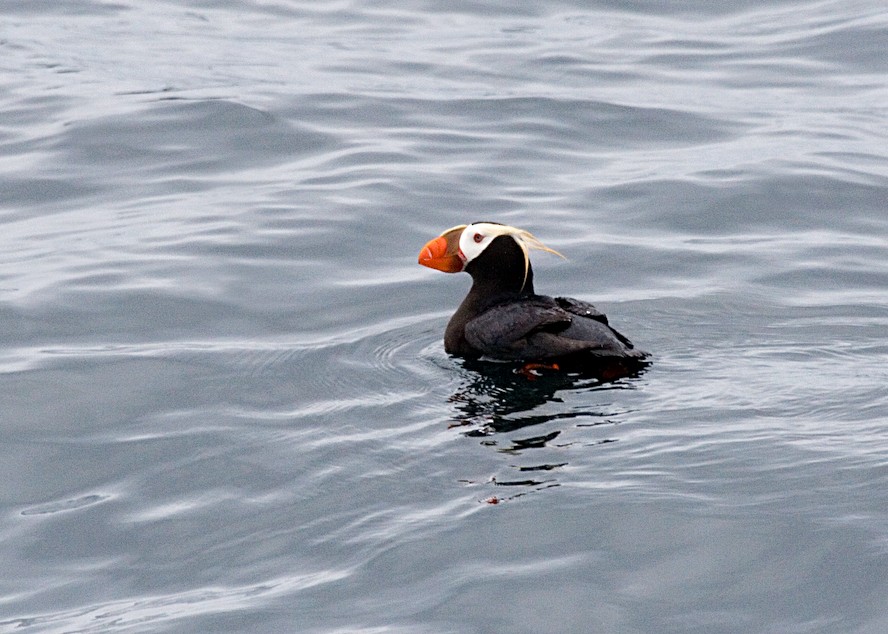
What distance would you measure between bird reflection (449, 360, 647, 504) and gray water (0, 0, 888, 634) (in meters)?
0.03

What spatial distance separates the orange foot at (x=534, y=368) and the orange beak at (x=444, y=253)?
0.95m

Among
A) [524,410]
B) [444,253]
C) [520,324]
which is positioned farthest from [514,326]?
[444,253]

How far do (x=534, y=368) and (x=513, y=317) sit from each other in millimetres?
329

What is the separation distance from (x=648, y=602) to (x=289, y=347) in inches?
139

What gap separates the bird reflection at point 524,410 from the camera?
5828 millimetres

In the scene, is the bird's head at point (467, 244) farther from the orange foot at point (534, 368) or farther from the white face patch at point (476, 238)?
the orange foot at point (534, 368)

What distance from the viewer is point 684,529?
5.27 meters

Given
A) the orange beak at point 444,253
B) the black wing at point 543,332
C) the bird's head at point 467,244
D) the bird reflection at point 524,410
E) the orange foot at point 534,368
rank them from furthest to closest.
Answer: the orange beak at point 444,253 → the bird's head at point 467,244 → the orange foot at point 534,368 → the black wing at point 543,332 → the bird reflection at point 524,410

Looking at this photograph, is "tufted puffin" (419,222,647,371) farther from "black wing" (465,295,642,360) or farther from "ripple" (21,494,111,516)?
"ripple" (21,494,111,516)

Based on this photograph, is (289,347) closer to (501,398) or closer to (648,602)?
(501,398)

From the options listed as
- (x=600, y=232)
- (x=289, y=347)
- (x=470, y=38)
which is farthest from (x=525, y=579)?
(x=470, y=38)

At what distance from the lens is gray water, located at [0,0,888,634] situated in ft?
16.8

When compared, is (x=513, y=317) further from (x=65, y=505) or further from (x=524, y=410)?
(x=65, y=505)

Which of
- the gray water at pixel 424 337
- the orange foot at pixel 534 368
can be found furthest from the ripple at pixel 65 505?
the orange foot at pixel 534 368
